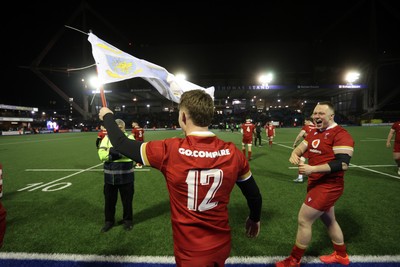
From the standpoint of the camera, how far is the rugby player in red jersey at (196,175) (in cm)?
163

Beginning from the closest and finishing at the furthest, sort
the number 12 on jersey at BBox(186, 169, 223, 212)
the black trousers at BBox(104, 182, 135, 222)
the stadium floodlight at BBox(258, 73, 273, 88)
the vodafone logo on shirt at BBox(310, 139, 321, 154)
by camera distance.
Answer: the number 12 on jersey at BBox(186, 169, 223, 212) < the vodafone logo on shirt at BBox(310, 139, 321, 154) < the black trousers at BBox(104, 182, 135, 222) < the stadium floodlight at BBox(258, 73, 273, 88)

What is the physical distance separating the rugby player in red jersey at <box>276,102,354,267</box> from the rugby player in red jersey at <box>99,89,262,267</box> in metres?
1.65

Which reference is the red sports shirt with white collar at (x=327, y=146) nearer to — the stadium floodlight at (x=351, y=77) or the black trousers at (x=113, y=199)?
the black trousers at (x=113, y=199)

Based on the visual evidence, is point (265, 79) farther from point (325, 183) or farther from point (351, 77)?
point (325, 183)

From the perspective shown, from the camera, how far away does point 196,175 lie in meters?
1.62

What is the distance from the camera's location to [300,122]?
59469 millimetres

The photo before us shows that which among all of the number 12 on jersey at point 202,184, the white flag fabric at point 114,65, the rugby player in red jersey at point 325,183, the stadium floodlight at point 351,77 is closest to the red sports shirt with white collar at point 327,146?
the rugby player in red jersey at point 325,183

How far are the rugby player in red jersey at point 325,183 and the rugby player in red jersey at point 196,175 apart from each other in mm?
1650

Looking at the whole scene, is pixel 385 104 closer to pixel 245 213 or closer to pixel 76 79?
pixel 245 213

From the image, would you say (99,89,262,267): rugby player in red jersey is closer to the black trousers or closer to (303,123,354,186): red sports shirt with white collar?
(303,123,354,186): red sports shirt with white collar

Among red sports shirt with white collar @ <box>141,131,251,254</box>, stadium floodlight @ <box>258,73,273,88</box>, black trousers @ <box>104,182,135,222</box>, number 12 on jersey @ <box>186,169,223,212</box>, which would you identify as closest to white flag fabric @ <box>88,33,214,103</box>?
red sports shirt with white collar @ <box>141,131,251,254</box>

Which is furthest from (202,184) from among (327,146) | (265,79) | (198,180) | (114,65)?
(265,79)

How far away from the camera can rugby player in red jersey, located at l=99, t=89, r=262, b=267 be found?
1.63 meters

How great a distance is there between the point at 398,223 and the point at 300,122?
195ft
